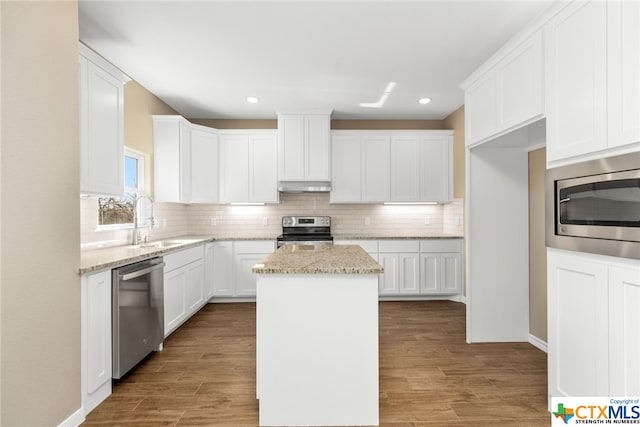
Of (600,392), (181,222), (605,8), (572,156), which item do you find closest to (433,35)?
(605,8)

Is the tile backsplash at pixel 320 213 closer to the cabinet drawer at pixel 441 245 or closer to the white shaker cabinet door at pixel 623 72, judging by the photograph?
the cabinet drawer at pixel 441 245

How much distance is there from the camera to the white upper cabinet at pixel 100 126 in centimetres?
238

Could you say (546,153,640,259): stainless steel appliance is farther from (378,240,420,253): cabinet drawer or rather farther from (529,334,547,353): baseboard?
(378,240,420,253): cabinet drawer

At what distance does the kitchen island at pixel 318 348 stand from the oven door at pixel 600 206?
120 cm

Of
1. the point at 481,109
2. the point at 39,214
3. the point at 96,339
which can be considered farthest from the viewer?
the point at 481,109

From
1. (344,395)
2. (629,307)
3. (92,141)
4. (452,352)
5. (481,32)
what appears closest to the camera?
(629,307)

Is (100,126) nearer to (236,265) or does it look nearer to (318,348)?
(318,348)

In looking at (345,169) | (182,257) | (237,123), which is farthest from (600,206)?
(237,123)

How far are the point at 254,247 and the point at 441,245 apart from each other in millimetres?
2614

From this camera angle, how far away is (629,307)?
5.55 ft

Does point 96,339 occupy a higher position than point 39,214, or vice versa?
point 39,214

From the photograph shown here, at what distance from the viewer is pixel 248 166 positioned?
5117mm

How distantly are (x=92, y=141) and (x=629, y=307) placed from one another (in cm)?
337

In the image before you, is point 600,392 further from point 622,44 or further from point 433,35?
point 433,35
